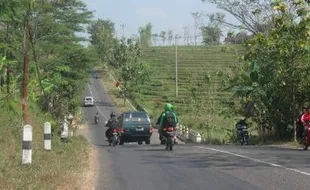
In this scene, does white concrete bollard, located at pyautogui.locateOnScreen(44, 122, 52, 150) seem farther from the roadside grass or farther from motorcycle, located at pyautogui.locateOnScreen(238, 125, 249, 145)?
motorcycle, located at pyautogui.locateOnScreen(238, 125, 249, 145)

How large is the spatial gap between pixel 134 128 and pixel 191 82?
4858cm

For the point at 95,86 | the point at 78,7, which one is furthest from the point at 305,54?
the point at 95,86

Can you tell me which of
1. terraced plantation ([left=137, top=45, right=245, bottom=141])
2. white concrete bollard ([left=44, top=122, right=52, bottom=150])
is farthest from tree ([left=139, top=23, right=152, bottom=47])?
white concrete bollard ([left=44, top=122, right=52, bottom=150])

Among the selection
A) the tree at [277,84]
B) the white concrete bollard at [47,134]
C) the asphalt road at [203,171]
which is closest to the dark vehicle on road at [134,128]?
Result: the tree at [277,84]

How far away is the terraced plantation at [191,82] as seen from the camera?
48.5 meters

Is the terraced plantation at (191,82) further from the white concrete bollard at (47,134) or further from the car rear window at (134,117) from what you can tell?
the white concrete bollard at (47,134)

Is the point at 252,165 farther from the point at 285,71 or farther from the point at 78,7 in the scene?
the point at 78,7

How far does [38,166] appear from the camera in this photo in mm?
11461

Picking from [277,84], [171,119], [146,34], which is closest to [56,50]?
[277,84]

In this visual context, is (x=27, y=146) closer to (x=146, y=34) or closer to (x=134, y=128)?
(x=134, y=128)

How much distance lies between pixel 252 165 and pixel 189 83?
66741mm

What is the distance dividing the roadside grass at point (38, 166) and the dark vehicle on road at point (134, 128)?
1278cm

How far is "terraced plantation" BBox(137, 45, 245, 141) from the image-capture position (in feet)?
159

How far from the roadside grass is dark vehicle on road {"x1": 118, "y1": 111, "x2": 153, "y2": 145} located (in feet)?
41.9
